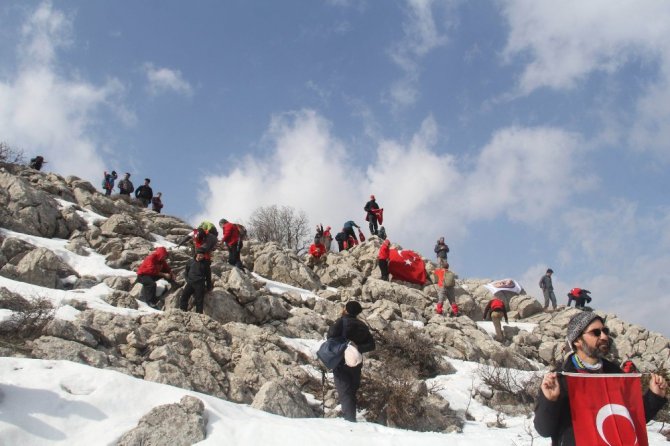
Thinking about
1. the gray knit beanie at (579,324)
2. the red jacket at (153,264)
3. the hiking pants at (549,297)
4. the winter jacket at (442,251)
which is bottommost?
the gray knit beanie at (579,324)

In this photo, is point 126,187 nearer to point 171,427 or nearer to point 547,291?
point 547,291

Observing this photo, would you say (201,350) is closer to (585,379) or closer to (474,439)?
(474,439)

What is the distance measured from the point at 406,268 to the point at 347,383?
14.6 meters

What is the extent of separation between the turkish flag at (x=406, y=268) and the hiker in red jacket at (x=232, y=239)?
7420mm

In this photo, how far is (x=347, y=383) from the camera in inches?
253

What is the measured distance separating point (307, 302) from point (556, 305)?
12.8m

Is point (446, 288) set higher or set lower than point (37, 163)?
lower

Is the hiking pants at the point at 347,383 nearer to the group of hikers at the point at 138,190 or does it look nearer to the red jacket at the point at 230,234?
the red jacket at the point at 230,234

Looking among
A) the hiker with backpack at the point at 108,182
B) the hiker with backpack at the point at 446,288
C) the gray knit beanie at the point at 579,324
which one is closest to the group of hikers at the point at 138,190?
the hiker with backpack at the point at 108,182

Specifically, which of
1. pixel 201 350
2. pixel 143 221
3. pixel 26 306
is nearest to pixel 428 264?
pixel 143 221

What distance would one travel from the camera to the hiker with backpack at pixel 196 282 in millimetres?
11445

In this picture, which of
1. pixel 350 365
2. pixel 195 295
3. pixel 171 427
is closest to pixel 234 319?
pixel 195 295

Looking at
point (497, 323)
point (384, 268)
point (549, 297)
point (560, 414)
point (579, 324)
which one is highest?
point (384, 268)

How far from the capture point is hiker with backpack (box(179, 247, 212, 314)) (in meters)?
11.4
